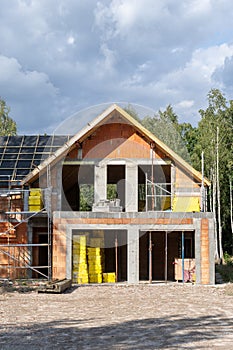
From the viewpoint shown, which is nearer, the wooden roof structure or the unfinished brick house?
the unfinished brick house

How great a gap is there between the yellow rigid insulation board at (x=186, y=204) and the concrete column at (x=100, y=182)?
3068mm

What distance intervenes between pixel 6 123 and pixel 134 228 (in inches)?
995

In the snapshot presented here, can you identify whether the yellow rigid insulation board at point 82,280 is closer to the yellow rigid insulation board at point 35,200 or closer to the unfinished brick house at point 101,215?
the unfinished brick house at point 101,215

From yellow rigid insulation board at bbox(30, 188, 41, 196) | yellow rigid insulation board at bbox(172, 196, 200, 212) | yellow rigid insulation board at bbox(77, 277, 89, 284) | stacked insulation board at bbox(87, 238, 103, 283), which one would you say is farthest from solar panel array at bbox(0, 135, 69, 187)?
yellow rigid insulation board at bbox(172, 196, 200, 212)

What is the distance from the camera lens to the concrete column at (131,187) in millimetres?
22241

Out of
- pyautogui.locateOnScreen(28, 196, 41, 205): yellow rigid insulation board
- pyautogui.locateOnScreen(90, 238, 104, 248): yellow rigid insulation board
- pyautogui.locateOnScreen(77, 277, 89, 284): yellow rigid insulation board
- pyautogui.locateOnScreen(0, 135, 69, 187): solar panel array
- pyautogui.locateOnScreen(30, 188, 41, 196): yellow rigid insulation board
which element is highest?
pyautogui.locateOnScreen(0, 135, 69, 187): solar panel array

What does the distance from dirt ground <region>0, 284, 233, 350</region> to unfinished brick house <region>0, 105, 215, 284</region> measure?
6.45 ft

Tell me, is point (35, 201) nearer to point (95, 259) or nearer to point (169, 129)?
point (95, 259)

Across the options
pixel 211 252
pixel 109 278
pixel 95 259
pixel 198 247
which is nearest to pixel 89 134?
pixel 95 259

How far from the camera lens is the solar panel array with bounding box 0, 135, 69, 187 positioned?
21.9 m

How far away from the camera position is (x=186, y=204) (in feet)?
72.6

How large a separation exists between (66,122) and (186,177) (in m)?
5.96

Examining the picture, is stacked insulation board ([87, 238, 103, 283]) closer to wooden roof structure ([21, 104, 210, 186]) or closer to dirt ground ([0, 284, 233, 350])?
dirt ground ([0, 284, 233, 350])

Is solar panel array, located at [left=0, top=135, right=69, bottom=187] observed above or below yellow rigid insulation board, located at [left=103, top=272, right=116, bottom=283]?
above
